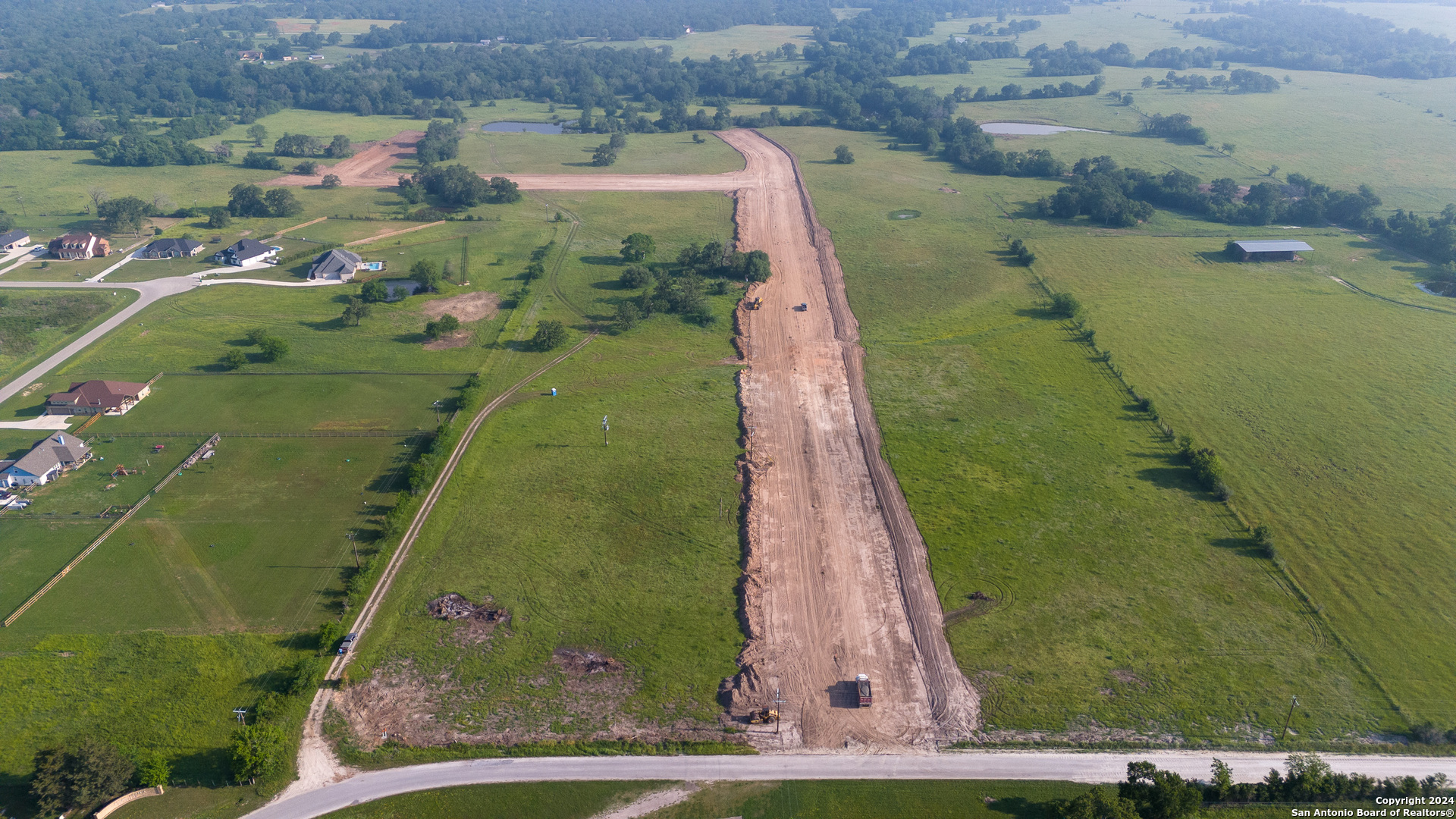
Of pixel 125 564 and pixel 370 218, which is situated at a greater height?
pixel 370 218

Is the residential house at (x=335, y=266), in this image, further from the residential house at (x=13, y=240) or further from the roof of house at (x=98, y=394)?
the residential house at (x=13, y=240)

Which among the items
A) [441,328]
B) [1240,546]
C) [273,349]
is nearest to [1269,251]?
[1240,546]

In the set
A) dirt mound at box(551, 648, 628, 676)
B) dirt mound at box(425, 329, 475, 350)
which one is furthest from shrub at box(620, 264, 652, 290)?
dirt mound at box(551, 648, 628, 676)

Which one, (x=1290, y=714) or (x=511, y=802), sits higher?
(x=1290, y=714)

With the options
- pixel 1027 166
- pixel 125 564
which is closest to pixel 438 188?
pixel 125 564

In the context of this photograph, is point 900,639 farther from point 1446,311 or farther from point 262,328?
point 1446,311

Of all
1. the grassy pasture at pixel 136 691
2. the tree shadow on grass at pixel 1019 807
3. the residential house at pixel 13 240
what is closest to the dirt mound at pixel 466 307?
the grassy pasture at pixel 136 691

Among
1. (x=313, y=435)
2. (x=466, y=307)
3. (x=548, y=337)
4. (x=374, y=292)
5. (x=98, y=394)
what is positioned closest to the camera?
(x=313, y=435)

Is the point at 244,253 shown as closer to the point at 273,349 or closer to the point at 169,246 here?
the point at 169,246
